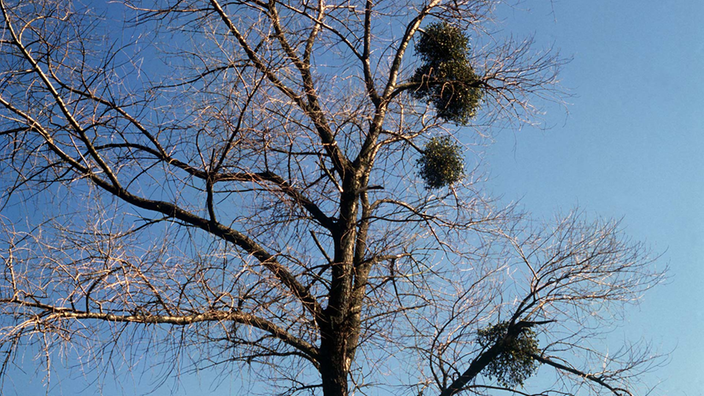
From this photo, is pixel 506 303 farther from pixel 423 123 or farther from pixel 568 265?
pixel 423 123

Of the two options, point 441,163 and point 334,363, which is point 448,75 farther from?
point 334,363

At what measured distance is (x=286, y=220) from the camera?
5.14 metres

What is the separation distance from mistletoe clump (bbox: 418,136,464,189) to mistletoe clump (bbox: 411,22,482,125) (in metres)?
0.26

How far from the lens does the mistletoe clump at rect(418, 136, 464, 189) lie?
6.05m

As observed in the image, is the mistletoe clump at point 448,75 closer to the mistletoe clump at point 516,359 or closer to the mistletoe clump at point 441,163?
the mistletoe clump at point 441,163

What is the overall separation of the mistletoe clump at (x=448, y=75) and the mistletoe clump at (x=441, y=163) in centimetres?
26

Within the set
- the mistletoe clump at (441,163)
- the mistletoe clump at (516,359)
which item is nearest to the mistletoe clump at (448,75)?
the mistletoe clump at (441,163)

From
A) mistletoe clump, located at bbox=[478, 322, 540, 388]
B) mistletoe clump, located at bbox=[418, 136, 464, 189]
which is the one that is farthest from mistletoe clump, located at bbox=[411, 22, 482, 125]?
mistletoe clump, located at bbox=[478, 322, 540, 388]

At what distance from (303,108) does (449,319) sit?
238cm

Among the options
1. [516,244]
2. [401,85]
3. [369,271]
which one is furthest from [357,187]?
[516,244]

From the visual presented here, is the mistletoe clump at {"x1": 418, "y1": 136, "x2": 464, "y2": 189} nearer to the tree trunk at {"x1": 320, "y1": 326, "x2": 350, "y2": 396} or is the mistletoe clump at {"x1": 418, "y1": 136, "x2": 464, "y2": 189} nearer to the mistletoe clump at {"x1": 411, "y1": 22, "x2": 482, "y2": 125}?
the mistletoe clump at {"x1": 411, "y1": 22, "x2": 482, "y2": 125}

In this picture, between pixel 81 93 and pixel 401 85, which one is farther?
pixel 401 85

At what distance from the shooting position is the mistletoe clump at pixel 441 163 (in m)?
6.05

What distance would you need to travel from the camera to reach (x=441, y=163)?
6.05m
